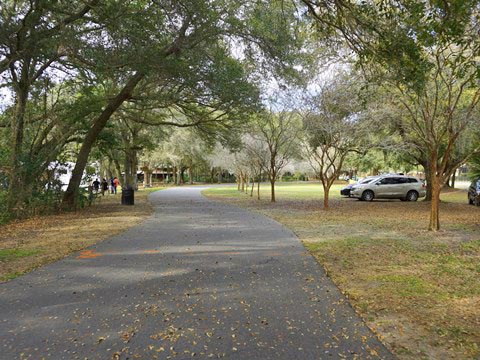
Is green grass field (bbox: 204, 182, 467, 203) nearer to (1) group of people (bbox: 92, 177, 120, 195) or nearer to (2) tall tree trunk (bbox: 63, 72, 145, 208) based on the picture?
→ (1) group of people (bbox: 92, 177, 120, 195)

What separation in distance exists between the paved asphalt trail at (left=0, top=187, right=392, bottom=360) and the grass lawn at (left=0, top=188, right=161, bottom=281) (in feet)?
2.10

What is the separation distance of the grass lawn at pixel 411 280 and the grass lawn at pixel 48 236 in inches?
215

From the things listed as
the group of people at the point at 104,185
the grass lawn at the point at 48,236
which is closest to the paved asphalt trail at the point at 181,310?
the grass lawn at the point at 48,236

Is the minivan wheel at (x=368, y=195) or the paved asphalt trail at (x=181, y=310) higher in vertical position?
the minivan wheel at (x=368, y=195)

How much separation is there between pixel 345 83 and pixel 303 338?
13.6m

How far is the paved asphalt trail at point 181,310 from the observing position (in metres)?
3.67

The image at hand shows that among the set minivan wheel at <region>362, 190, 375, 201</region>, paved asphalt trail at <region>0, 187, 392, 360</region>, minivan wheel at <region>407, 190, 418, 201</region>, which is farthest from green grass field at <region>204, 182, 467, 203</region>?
paved asphalt trail at <region>0, 187, 392, 360</region>

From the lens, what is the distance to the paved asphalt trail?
12.0 feet

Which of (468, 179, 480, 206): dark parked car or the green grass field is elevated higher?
(468, 179, 480, 206): dark parked car

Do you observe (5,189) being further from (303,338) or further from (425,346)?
(425,346)

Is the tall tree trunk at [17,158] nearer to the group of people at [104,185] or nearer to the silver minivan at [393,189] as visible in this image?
the group of people at [104,185]

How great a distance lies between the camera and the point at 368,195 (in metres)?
26.1

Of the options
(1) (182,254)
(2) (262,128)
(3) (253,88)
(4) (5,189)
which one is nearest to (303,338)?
(1) (182,254)

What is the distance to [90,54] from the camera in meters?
10.8
